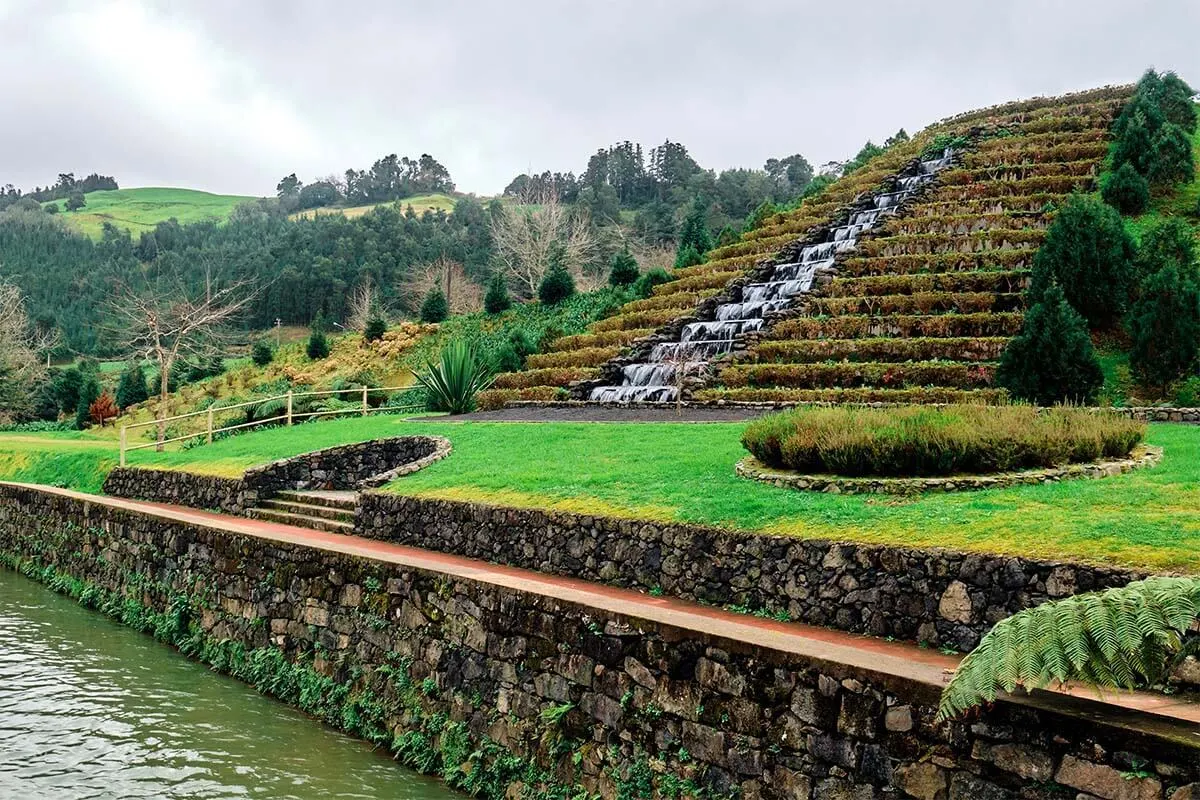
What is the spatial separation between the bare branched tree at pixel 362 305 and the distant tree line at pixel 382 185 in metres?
65.4

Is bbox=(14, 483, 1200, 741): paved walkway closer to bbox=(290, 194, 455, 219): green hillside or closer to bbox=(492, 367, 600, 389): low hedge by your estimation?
bbox=(492, 367, 600, 389): low hedge

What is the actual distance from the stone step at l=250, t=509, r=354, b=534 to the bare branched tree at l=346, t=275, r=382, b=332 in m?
37.3

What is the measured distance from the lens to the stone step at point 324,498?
49.0ft

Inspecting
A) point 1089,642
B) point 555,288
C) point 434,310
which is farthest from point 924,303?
point 434,310

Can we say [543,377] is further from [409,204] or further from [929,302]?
[409,204]

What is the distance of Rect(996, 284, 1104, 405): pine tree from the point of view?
54.9 ft

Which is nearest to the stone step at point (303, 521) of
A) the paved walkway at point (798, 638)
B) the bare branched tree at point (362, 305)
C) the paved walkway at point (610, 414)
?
the paved walkway at point (798, 638)

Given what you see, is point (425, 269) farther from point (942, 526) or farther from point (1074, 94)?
point (942, 526)

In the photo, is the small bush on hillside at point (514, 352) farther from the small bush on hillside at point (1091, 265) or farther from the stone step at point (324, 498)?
the small bush on hillside at point (1091, 265)

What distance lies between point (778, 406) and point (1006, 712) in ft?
46.9

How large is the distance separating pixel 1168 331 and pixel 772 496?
11.8 metres

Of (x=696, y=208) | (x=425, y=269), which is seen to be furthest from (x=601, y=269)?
(x=425, y=269)

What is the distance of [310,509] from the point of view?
49.5 feet

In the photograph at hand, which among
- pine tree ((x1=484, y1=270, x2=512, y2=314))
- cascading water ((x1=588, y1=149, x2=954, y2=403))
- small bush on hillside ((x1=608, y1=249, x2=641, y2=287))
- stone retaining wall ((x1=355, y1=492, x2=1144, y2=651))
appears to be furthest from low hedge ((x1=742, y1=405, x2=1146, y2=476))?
pine tree ((x1=484, y1=270, x2=512, y2=314))
